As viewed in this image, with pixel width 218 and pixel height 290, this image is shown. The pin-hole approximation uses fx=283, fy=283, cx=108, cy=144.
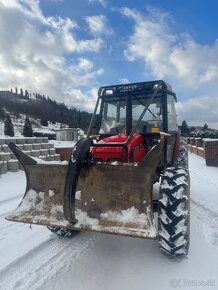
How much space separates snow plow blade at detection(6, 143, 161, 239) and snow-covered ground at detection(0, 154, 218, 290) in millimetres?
510

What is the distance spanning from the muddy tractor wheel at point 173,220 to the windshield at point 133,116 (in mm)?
1633

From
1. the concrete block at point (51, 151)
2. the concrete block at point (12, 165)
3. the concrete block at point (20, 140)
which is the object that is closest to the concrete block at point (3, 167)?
the concrete block at point (12, 165)

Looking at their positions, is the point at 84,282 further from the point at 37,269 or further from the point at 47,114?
the point at 47,114

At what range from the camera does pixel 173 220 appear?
3322mm

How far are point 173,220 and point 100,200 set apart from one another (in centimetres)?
90

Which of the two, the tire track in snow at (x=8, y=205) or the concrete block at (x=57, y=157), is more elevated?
the concrete block at (x=57, y=157)

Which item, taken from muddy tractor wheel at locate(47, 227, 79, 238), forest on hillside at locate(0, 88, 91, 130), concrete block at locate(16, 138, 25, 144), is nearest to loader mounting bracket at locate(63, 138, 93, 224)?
muddy tractor wheel at locate(47, 227, 79, 238)

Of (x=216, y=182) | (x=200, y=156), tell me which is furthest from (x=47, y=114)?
(x=216, y=182)

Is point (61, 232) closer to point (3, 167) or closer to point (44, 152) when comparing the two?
point (3, 167)

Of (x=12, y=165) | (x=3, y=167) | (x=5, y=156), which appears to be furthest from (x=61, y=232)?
(x=5, y=156)

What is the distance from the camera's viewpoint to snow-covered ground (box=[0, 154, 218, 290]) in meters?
3.03

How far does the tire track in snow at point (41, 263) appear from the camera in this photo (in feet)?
10.2

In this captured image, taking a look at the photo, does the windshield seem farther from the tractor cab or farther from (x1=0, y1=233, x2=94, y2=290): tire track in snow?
(x1=0, y1=233, x2=94, y2=290): tire track in snow

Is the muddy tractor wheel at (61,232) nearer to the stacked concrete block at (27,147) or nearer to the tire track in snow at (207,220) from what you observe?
the tire track in snow at (207,220)
